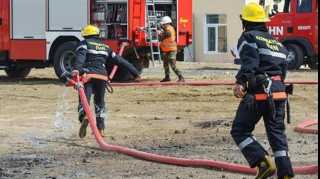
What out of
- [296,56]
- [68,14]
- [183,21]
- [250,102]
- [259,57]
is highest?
[68,14]

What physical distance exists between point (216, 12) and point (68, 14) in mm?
16778

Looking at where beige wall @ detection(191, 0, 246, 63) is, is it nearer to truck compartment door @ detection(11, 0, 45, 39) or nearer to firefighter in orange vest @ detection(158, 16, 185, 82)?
firefighter in orange vest @ detection(158, 16, 185, 82)

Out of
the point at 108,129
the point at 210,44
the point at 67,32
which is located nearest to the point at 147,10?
the point at 67,32

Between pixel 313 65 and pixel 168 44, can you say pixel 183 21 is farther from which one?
pixel 313 65

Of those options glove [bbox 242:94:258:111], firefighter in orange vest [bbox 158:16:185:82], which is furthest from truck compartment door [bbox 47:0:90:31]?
glove [bbox 242:94:258:111]

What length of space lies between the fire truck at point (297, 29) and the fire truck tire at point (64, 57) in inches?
308

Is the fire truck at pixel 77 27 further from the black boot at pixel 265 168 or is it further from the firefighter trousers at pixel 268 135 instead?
the black boot at pixel 265 168

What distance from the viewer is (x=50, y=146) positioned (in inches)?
435

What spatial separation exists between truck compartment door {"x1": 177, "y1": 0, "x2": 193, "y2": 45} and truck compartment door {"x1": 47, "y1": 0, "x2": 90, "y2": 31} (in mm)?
2336

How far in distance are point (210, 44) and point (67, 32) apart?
17.5 m

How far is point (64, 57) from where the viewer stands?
20750 mm

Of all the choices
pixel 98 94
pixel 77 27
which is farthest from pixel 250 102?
pixel 77 27

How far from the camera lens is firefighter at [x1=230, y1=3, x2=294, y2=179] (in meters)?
7.75

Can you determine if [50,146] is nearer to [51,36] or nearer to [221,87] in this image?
[221,87]
